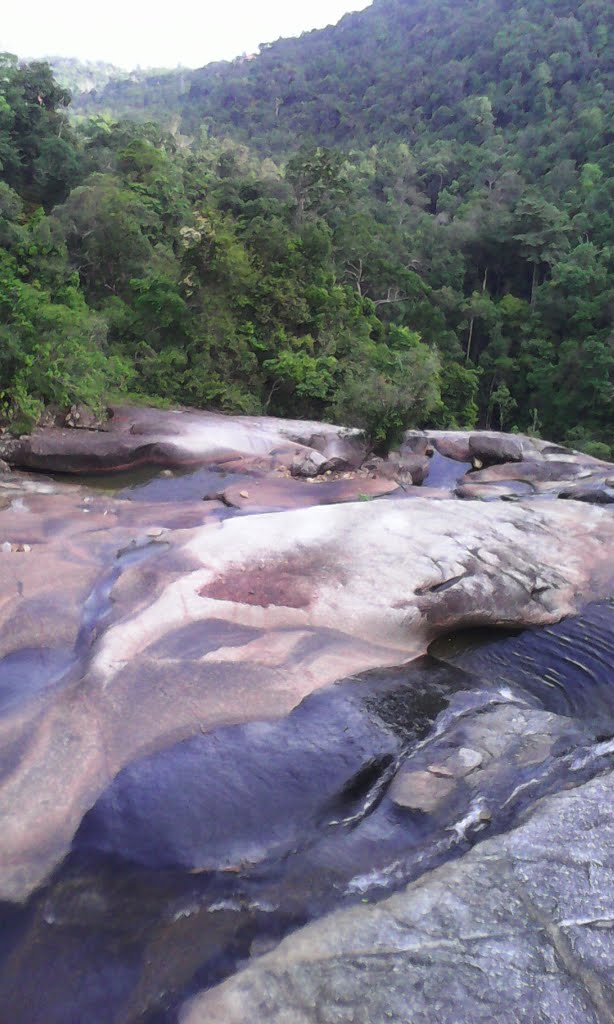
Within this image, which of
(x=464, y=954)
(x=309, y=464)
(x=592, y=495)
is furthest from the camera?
(x=309, y=464)

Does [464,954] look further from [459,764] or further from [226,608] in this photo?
[226,608]

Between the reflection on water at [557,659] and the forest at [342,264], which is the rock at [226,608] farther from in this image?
the forest at [342,264]

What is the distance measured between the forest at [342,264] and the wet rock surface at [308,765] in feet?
26.5

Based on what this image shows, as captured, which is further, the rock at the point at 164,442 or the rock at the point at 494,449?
the rock at the point at 494,449

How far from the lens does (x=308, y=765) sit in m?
5.52

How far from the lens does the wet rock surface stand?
12.2 ft

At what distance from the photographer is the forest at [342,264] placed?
17859 millimetres

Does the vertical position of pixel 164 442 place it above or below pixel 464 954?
below

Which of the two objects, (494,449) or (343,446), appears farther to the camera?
(494,449)

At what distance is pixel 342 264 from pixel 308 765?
2897cm

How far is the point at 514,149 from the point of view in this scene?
5272 centimetres

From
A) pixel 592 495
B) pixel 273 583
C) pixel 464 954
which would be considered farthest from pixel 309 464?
pixel 464 954

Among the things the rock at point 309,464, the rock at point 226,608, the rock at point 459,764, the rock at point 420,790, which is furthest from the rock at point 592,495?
the rock at point 420,790

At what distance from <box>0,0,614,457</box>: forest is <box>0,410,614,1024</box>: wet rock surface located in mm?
8063
